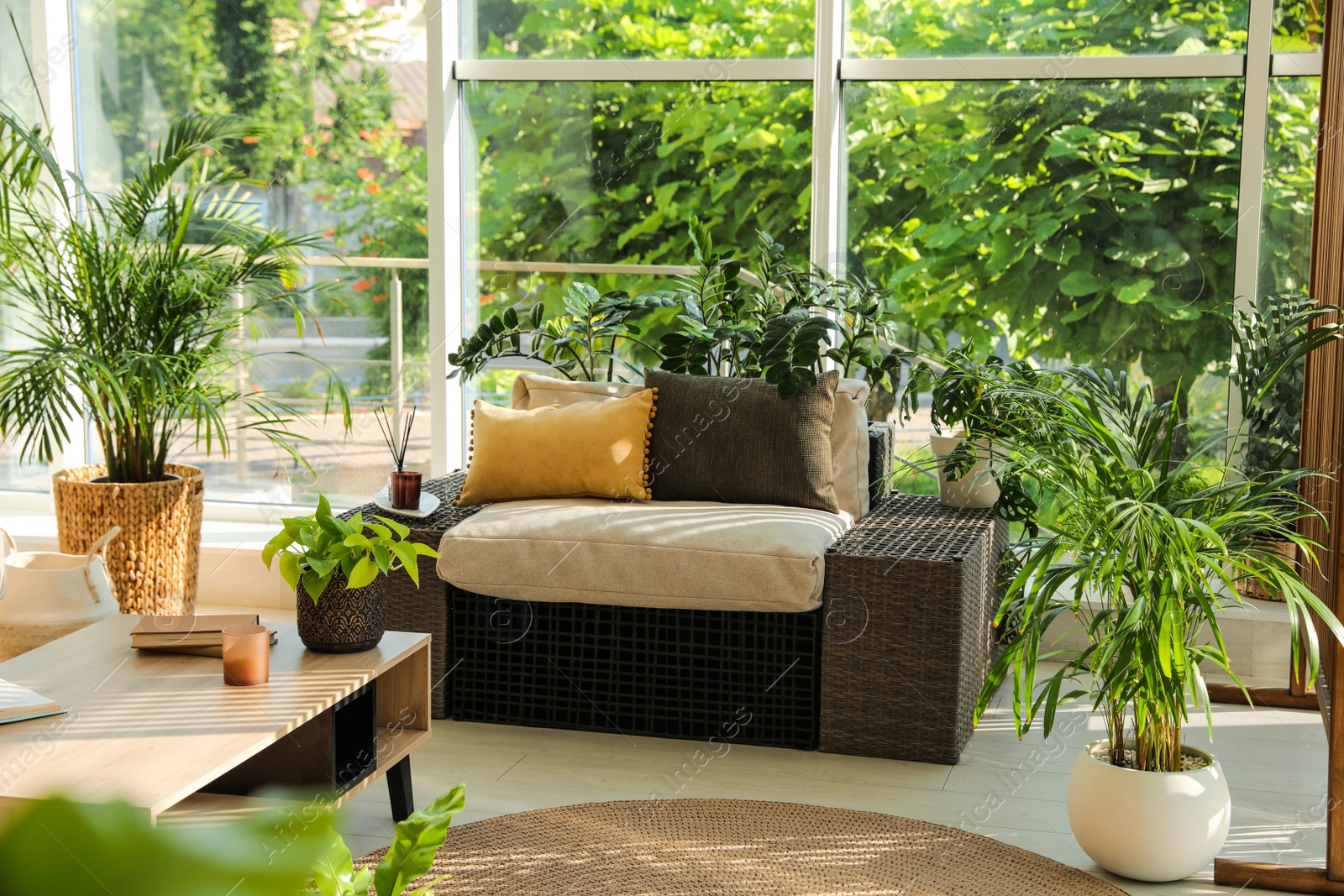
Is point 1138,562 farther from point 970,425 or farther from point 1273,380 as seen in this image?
point 1273,380

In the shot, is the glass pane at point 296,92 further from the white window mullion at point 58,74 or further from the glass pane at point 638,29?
the glass pane at point 638,29

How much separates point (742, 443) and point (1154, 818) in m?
1.47

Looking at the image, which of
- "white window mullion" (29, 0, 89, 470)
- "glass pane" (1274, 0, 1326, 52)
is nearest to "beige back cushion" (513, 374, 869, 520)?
"glass pane" (1274, 0, 1326, 52)

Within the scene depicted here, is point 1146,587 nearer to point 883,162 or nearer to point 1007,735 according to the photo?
point 1007,735

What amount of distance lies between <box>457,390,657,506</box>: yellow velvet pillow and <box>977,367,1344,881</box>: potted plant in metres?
1.20

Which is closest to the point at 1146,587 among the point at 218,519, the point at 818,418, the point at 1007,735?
the point at 1007,735

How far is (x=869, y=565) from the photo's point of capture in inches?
117

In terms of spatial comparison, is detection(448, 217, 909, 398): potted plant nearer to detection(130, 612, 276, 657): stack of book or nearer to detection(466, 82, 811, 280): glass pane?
detection(466, 82, 811, 280): glass pane

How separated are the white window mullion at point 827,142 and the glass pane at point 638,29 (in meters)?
0.10

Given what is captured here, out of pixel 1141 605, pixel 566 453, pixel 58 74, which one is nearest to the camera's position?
pixel 1141 605

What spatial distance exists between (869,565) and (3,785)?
185cm

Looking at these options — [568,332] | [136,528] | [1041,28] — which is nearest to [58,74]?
[136,528]

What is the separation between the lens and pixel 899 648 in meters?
2.98

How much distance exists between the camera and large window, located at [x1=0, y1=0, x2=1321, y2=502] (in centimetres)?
392
